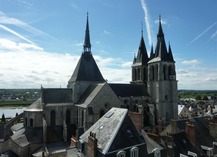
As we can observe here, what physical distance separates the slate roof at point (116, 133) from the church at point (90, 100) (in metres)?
8.24

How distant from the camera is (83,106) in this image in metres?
25.8

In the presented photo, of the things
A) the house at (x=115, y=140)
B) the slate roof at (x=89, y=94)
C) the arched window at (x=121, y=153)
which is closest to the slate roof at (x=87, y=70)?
the slate roof at (x=89, y=94)

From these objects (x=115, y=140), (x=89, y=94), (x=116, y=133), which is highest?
(x=89, y=94)

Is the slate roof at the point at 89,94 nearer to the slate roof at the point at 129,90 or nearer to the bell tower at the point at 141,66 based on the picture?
the slate roof at the point at 129,90

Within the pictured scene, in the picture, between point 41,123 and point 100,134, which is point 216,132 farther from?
point 41,123

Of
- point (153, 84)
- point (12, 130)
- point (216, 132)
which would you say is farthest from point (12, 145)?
point (153, 84)

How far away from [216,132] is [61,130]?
19.0m

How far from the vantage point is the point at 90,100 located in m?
25.7

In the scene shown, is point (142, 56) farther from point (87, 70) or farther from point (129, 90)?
point (87, 70)

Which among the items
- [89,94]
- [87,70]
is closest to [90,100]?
[89,94]

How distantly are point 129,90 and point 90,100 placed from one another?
43.3 feet

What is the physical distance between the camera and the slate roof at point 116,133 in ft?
39.8

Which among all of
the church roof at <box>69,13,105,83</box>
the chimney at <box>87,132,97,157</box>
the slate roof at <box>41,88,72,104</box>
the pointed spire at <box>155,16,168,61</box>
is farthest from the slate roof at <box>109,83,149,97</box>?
the chimney at <box>87,132,97,157</box>

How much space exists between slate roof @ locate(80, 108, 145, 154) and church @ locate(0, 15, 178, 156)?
27.0 feet
